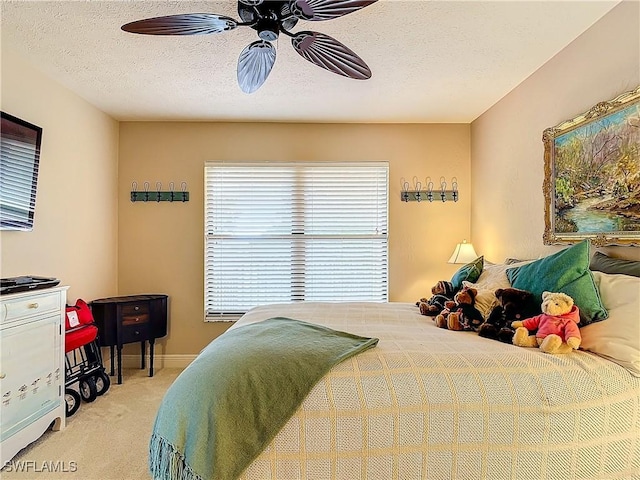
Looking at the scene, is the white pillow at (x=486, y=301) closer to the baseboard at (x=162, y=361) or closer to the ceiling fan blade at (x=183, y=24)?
the ceiling fan blade at (x=183, y=24)

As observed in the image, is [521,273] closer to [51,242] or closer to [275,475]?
[275,475]

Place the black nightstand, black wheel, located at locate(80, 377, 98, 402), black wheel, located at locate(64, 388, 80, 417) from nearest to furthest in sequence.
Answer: black wheel, located at locate(64, 388, 80, 417), black wheel, located at locate(80, 377, 98, 402), the black nightstand

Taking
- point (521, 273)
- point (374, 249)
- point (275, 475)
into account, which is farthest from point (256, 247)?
point (275, 475)

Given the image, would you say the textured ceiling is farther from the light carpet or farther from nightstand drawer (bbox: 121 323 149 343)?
the light carpet

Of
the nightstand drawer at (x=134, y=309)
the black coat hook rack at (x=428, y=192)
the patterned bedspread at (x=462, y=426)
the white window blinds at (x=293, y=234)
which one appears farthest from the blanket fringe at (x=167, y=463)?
the black coat hook rack at (x=428, y=192)

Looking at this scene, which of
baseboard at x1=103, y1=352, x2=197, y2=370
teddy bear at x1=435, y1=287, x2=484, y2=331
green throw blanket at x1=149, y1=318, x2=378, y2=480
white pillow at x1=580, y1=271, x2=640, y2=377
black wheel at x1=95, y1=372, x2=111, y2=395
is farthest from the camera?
baseboard at x1=103, y1=352, x2=197, y2=370

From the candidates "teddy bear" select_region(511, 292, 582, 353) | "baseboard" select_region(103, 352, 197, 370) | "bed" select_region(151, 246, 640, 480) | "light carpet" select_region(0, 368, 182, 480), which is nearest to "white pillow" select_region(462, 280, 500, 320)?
"teddy bear" select_region(511, 292, 582, 353)

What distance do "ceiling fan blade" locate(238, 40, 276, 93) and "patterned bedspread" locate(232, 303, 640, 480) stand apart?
1.60 m

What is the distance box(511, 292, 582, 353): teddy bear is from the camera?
5.46ft

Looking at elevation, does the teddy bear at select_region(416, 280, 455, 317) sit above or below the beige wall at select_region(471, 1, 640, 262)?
below

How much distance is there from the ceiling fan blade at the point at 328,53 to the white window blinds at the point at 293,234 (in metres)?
1.86

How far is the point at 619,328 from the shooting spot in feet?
5.30

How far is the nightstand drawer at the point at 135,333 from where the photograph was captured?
3.53 m

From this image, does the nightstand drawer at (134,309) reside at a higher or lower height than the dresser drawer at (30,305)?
lower
